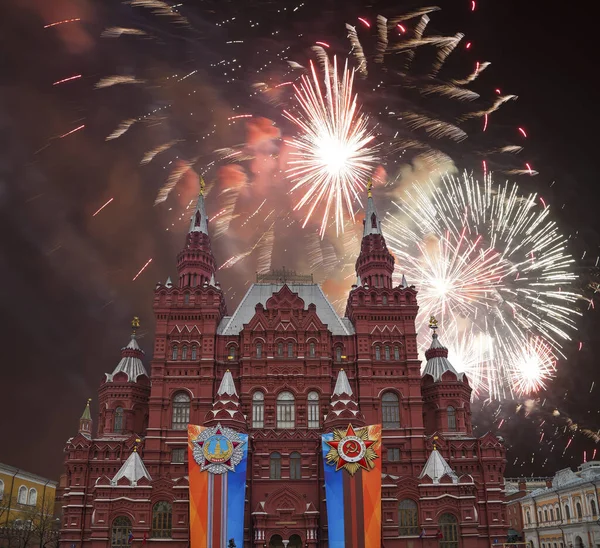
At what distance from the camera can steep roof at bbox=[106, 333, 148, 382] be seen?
195 ft

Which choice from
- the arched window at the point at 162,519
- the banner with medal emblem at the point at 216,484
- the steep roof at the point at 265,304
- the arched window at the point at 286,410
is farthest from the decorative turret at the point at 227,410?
the steep roof at the point at 265,304

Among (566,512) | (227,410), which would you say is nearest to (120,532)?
(227,410)

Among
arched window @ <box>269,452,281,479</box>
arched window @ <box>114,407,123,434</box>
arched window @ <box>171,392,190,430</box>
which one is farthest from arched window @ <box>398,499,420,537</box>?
arched window @ <box>114,407,123,434</box>

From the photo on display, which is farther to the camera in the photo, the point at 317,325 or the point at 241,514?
the point at 317,325

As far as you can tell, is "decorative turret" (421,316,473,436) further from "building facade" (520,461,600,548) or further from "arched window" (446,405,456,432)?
"building facade" (520,461,600,548)

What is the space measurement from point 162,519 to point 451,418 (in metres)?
27.4

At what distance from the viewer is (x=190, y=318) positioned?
58.7m

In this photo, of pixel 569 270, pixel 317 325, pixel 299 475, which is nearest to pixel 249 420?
pixel 299 475

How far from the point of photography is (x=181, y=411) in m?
55.5

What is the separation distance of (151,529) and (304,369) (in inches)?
732

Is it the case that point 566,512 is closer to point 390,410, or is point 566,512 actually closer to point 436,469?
point 436,469

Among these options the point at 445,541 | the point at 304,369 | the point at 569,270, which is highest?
the point at 569,270

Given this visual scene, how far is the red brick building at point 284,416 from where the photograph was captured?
161ft

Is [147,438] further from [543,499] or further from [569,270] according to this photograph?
[543,499]
